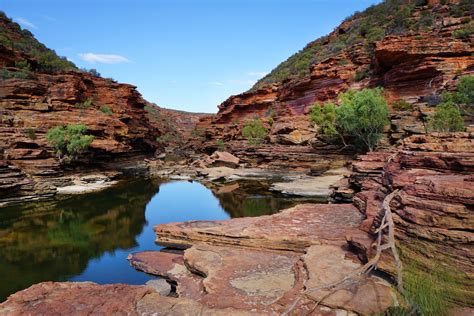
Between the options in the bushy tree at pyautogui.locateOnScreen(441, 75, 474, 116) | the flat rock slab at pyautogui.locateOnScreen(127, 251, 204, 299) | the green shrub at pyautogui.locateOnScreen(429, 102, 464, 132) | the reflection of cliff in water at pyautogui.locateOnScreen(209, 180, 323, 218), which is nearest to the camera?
the flat rock slab at pyautogui.locateOnScreen(127, 251, 204, 299)

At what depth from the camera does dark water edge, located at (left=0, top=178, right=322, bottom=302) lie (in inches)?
396

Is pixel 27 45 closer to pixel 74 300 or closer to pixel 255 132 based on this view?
pixel 255 132

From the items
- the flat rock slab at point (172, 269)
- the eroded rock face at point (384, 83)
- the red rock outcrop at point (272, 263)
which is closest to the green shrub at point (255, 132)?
the eroded rock face at point (384, 83)

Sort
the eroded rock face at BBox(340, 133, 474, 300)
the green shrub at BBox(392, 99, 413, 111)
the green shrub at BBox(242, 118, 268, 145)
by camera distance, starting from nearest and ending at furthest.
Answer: the eroded rock face at BBox(340, 133, 474, 300)
the green shrub at BBox(392, 99, 413, 111)
the green shrub at BBox(242, 118, 268, 145)

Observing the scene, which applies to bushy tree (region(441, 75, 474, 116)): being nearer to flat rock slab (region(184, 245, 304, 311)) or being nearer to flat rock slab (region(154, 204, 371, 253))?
flat rock slab (region(154, 204, 371, 253))

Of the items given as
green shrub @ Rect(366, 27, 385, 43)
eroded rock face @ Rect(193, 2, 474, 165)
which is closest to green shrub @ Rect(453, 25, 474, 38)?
eroded rock face @ Rect(193, 2, 474, 165)

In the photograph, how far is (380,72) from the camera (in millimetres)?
35188

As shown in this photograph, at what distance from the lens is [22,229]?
14.7m

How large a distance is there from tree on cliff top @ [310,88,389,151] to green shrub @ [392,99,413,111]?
2.79 metres

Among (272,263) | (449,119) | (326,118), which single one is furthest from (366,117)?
(272,263)

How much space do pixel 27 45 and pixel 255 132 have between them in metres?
35.4

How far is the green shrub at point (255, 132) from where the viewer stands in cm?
4281

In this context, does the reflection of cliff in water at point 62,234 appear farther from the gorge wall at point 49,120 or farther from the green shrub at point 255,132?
the green shrub at point 255,132

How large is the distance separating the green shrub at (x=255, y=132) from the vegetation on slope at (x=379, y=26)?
8.83m
